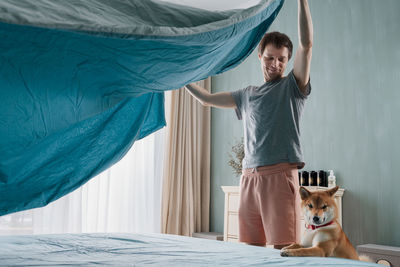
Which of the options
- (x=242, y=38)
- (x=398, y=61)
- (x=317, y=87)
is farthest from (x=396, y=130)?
(x=242, y=38)

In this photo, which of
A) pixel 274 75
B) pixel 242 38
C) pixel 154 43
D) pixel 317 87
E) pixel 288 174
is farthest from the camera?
pixel 317 87

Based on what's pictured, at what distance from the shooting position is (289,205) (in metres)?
1.54

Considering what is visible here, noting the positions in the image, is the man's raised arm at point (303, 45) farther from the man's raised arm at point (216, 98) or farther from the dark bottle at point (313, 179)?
the dark bottle at point (313, 179)

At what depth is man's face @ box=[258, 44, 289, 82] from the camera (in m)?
1.72

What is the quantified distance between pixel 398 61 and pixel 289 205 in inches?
89.9

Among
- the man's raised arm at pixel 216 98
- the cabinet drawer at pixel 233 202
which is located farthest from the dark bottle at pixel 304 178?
the man's raised arm at pixel 216 98

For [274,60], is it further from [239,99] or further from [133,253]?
[133,253]

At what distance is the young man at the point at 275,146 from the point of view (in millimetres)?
1523

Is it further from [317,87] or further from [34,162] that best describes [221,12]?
[317,87]

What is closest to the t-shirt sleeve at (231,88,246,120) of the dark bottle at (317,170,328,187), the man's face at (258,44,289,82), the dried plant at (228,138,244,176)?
the man's face at (258,44,289,82)

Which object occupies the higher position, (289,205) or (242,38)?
→ (242,38)

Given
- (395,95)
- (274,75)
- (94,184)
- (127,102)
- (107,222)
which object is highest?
(395,95)

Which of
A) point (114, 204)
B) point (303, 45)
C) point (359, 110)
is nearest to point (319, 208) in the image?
point (303, 45)

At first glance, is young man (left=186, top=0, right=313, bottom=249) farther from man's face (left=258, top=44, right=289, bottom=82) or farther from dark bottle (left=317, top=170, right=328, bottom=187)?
dark bottle (left=317, top=170, right=328, bottom=187)
